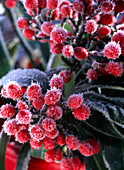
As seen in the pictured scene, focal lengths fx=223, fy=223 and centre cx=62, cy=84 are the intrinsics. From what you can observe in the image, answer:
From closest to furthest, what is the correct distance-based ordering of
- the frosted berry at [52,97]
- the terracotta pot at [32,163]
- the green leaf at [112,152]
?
the frosted berry at [52,97] < the green leaf at [112,152] < the terracotta pot at [32,163]

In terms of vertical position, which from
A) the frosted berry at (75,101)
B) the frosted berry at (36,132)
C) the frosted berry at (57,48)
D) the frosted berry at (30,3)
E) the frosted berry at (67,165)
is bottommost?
the frosted berry at (67,165)

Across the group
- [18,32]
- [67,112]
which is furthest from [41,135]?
[18,32]

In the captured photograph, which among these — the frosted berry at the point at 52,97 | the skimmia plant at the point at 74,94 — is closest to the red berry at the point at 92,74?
the skimmia plant at the point at 74,94

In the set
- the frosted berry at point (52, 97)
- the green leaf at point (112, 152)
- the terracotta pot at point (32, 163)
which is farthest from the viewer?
the terracotta pot at point (32, 163)

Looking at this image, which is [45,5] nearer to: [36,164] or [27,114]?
[27,114]

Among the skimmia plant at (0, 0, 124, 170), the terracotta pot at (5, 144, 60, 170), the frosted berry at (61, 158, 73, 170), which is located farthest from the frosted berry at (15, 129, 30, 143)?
the terracotta pot at (5, 144, 60, 170)

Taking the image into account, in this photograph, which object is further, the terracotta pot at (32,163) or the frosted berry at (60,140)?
the terracotta pot at (32,163)

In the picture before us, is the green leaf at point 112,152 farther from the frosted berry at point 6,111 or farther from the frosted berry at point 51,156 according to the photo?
the frosted berry at point 6,111

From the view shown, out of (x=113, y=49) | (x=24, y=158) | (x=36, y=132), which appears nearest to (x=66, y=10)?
(x=113, y=49)
